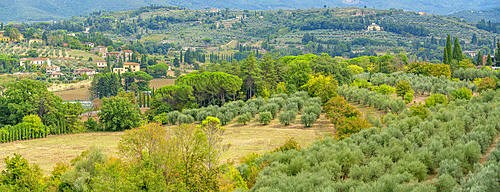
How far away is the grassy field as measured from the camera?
34.3 m

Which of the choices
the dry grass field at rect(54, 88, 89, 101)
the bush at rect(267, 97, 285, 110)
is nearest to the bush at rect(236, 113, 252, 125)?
the bush at rect(267, 97, 285, 110)

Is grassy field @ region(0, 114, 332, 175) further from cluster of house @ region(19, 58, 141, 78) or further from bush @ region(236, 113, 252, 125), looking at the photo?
cluster of house @ region(19, 58, 141, 78)

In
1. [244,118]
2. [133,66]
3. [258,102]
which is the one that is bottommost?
[133,66]

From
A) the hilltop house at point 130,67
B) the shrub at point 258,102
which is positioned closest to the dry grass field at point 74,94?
the hilltop house at point 130,67

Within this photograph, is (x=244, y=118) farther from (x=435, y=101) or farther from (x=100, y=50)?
(x=100, y=50)

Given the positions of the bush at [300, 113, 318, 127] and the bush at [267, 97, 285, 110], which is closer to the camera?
the bush at [300, 113, 318, 127]

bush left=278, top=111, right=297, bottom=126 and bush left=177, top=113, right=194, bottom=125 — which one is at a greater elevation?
bush left=278, top=111, right=297, bottom=126

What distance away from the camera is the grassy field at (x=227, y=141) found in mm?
34344

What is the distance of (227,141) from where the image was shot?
37969 mm

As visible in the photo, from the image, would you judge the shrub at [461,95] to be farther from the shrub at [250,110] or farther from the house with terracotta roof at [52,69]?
the house with terracotta roof at [52,69]

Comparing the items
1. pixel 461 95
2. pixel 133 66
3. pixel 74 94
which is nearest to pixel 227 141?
pixel 461 95

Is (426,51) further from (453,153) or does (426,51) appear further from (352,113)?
(453,153)

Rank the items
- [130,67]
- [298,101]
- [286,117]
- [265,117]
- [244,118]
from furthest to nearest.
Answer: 1. [130,67]
2. [298,101]
3. [244,118]
4. [265,117]
5. [286,117]

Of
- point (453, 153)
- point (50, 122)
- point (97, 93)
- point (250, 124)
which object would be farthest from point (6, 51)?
point (453, 153)
